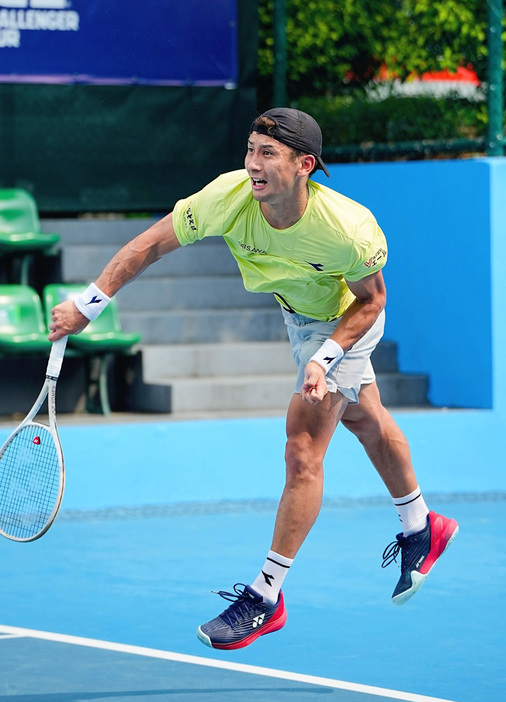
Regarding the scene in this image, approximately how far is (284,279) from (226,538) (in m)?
2.92

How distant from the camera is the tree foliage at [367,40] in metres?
9.93

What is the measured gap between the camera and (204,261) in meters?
10.4

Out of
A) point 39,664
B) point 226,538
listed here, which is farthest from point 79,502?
point 39,664

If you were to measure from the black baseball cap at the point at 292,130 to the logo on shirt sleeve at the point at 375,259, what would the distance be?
368 mm

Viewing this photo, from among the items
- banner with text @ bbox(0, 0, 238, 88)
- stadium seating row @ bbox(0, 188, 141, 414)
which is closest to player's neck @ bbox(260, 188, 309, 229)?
stadium seating row @ bbox(0, 188, 141, 414)

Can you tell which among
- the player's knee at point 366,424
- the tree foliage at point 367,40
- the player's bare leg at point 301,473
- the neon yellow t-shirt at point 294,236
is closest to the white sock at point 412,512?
the player's knee at point 366,424

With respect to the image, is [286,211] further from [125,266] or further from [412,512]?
[412,512]

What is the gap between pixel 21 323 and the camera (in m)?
8.80

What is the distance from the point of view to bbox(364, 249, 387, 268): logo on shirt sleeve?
469 cm

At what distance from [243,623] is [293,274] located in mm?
1194

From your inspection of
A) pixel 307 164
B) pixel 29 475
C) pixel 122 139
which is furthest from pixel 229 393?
pixel 307 164

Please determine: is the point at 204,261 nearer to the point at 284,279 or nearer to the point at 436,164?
the point at 436,164


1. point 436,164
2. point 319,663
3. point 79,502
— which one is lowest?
point 79,502

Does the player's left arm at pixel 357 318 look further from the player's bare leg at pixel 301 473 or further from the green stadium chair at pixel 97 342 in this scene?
the green stadium chair at pixel 97 342
